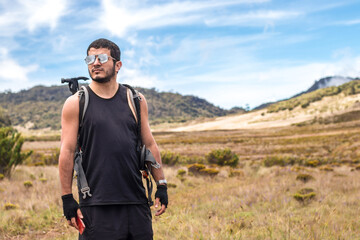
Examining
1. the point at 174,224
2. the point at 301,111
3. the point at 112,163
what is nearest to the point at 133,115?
the point at 112,163

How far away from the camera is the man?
226cm

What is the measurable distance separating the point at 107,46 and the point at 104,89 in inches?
14.0

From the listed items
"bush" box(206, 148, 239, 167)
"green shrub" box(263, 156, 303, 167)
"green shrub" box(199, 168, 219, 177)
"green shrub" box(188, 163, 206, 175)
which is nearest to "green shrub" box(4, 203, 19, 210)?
"green shrub" box(199, 168, 219, 177)

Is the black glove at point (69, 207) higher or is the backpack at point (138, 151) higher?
the backpack at point (138, 151)

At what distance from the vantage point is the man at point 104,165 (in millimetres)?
2258

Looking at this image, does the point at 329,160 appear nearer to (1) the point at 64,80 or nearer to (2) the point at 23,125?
(1) the point at 64,80

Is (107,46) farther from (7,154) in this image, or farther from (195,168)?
(195,168)

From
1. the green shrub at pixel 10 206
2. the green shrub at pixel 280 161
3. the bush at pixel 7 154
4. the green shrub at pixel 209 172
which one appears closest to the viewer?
the green shrub at pixel 10 206

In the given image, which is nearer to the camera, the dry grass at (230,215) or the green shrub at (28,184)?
the dry grass at (230,215)

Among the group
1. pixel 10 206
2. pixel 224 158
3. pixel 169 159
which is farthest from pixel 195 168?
pixel 10 206

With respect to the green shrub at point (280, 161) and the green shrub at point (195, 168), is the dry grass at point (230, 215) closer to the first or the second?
the green shrub at point (195, 168)

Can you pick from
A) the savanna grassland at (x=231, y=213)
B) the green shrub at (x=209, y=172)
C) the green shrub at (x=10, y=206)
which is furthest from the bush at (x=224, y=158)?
the green shrub at (x=10, y=206)

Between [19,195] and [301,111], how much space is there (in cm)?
9449

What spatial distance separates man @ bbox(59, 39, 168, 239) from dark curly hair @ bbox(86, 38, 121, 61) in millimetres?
89
